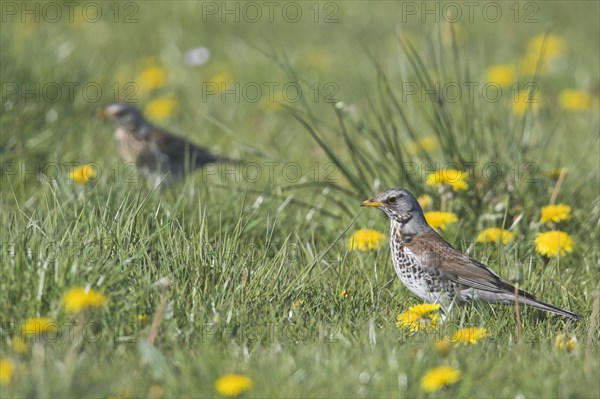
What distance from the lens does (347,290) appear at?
444 cm

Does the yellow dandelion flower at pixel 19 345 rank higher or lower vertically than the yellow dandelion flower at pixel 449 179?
lower

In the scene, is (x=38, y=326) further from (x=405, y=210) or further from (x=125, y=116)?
(x=125, y=116)

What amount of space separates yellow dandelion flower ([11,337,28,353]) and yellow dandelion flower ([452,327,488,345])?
64.9 inches

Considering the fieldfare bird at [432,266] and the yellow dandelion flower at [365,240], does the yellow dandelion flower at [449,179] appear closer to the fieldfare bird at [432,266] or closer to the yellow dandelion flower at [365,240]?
the fieldfare bird at [432,266]

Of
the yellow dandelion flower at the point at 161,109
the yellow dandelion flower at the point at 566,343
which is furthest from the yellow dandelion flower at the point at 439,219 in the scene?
the yellow dandelion flower at the point at 161,109

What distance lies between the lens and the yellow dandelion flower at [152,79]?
348 inches

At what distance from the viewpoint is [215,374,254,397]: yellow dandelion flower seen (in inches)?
128

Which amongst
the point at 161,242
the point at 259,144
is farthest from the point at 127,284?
the point at 259,144

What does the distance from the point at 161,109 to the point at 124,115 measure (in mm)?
792

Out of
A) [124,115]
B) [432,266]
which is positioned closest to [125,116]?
[124,115]

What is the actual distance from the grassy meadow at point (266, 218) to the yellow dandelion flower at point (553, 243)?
0.04 ft

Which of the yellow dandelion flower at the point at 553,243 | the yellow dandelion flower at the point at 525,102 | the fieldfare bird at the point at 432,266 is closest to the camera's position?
the fieldfare bird at the point at 432,266

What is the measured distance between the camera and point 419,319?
13.6ft

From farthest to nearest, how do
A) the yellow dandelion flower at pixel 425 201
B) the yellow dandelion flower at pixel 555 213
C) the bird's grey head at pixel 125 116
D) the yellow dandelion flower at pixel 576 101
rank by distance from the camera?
the yellow dandelion flower at pixel 576 101 < the bird's grey head at pixel 125 116 < the yellow dandelion flower at pixel 425 201 < the yellow dandelion flower at pixel 555 213
